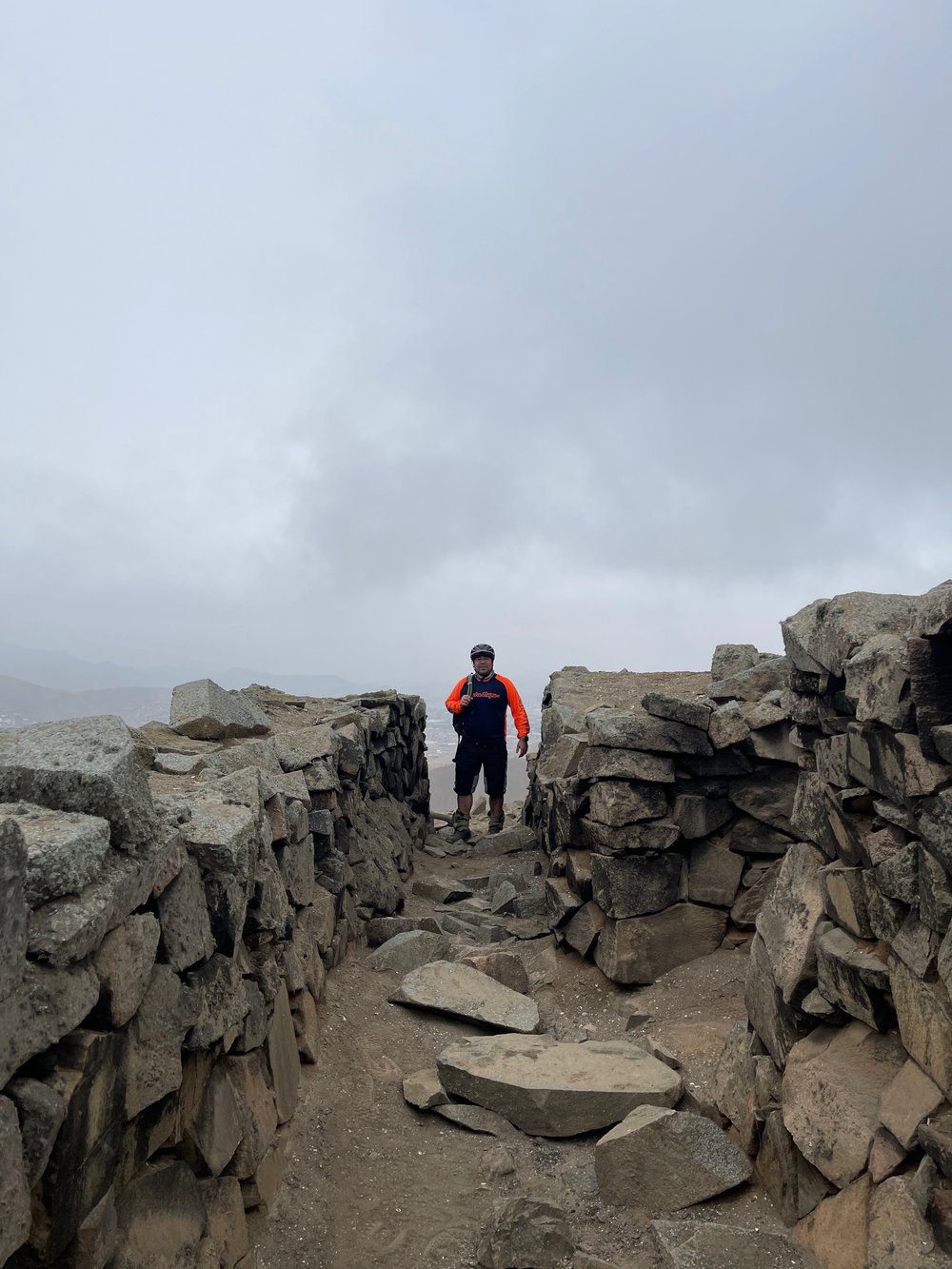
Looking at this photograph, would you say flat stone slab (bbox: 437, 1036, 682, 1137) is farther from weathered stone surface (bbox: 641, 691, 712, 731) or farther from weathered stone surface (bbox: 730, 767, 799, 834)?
weathered stone surface (bbox: 641, 691, 712, 731)

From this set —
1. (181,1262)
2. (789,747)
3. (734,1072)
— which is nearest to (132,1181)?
(181,1262)

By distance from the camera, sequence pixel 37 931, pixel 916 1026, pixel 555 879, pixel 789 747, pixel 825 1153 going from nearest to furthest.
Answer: pixel 37 931
pixel 916 1026
pixel 825 1153
pixel 789 747
pixel 555 879

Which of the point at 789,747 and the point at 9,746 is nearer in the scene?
the point at 9,746

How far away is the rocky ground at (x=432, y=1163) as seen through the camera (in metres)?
3.70

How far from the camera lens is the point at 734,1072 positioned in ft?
15.2

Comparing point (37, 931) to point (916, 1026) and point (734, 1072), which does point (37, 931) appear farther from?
point (734, 1072)

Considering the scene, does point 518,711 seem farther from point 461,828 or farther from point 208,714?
point 208,714

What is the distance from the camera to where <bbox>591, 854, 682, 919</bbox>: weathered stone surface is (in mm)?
7047

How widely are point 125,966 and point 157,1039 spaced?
1.28 ft

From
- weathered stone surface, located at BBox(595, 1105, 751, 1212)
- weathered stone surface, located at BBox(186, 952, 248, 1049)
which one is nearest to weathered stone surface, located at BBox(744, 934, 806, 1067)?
weathered stone surface, located at BBox(595, 1105, 751, 1212)

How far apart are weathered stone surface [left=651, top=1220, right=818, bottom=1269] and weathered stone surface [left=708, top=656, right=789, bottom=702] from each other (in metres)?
4.37

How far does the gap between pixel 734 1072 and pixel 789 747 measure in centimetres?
287

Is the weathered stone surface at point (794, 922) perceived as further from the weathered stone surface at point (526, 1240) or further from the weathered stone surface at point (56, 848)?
the weathered stone surface at point (56, 848)

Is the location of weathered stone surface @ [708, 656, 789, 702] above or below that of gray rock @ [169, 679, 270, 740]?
above
